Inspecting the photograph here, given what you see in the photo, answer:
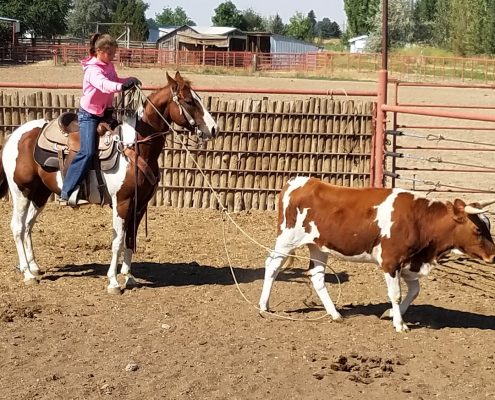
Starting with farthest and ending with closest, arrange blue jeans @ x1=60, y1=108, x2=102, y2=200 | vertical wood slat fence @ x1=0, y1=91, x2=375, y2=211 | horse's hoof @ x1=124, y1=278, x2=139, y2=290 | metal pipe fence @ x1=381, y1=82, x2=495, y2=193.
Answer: vertical wood slat fence @ x1=0, y1=91, x2=375, y2=211, metal pipe fence @ x1=381, y1=82, x2=495, y2=193, horse's hoof @ x1=124, y1=278, x2=139, y2=290, blue jeans @ x1=60, y1=108, x2=102, y2=200

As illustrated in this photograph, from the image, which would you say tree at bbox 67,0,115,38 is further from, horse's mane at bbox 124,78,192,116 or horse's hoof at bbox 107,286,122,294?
horse's hoof at bbox 107,286,122,294

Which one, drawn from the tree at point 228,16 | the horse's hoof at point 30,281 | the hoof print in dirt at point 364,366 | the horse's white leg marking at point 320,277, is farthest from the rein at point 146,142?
the tree at point 228,16

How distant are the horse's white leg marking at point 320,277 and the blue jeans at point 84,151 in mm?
2335

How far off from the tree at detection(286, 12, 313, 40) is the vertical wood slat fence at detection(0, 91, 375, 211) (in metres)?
139

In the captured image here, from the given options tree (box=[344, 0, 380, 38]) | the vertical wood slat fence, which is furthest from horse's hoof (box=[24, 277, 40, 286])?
tree (box=[344, 0, 380, 38])

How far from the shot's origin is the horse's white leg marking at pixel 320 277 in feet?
23.7

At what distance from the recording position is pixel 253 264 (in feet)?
30.9

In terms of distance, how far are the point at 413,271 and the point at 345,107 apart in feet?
17.5

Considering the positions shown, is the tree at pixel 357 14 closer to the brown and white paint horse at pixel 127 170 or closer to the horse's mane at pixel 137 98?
the horse's mane at pixel 137 98

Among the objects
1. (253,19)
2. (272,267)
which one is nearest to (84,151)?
(272,267)

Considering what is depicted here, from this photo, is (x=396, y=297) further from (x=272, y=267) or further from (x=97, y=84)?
(x=97, y=84)

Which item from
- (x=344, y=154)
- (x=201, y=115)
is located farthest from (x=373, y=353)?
(x=344, y=154)

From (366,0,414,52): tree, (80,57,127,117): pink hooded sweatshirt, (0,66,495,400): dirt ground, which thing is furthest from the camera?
(366,0,414,52): tree

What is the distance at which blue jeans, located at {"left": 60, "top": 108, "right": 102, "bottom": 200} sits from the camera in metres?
8.16
